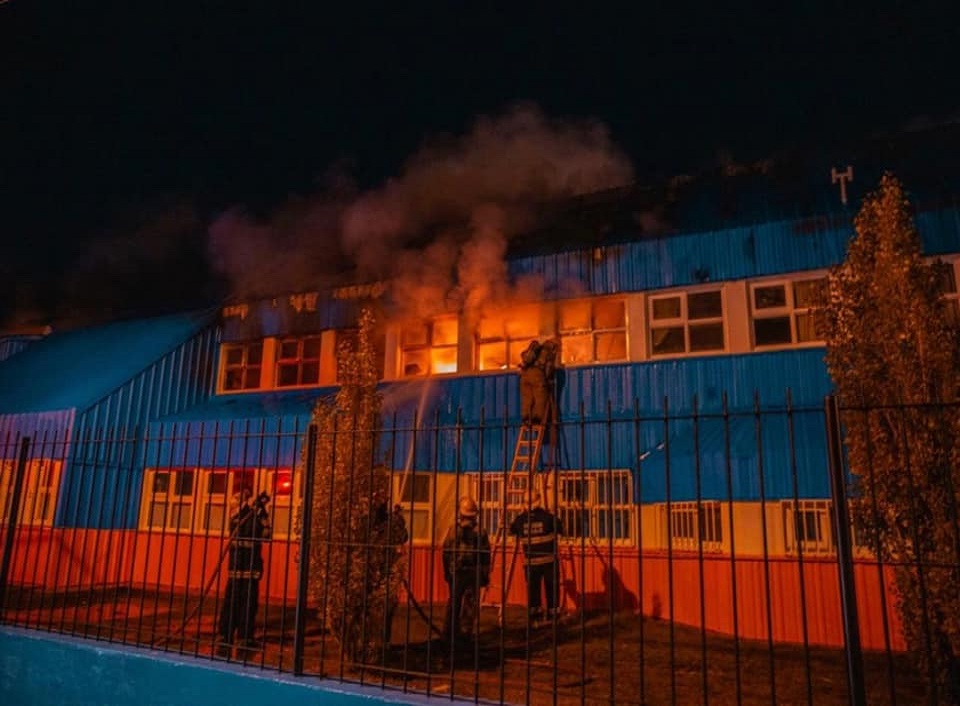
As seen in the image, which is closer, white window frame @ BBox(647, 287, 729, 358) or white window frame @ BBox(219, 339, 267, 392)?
white window frame @ BBox(647, 287, 729, 358)

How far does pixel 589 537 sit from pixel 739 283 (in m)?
5.36

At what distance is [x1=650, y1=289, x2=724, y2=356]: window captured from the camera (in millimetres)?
12789

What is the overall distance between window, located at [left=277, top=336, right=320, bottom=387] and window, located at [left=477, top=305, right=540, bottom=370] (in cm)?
421

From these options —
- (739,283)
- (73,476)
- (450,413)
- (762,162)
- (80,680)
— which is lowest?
(80,680)

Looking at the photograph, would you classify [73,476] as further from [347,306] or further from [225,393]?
[347,306]

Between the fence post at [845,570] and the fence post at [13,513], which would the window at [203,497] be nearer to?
the fence post at [13,513]

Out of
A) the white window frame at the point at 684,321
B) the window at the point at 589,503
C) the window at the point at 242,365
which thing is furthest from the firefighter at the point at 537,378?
the window at the point at 242,365

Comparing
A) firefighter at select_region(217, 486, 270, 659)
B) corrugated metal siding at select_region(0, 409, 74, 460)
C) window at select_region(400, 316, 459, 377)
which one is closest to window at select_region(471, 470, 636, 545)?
window at select_region(400, 316, 459, 377)

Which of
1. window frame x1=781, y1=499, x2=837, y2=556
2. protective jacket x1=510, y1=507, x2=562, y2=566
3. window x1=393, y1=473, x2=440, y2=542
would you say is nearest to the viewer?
protective jacket x1=510, y1=507, x2=562, y2=566

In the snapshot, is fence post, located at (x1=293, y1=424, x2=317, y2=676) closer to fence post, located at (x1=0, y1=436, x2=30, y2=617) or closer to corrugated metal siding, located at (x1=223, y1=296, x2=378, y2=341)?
fence post, located at (x1=0, y1=436, x2=30, y2=617)

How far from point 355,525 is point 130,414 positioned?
10.7 metres

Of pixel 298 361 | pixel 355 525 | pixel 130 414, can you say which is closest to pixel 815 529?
pixel 355 525

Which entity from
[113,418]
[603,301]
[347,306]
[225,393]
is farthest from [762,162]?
[113,418]

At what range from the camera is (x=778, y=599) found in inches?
390
